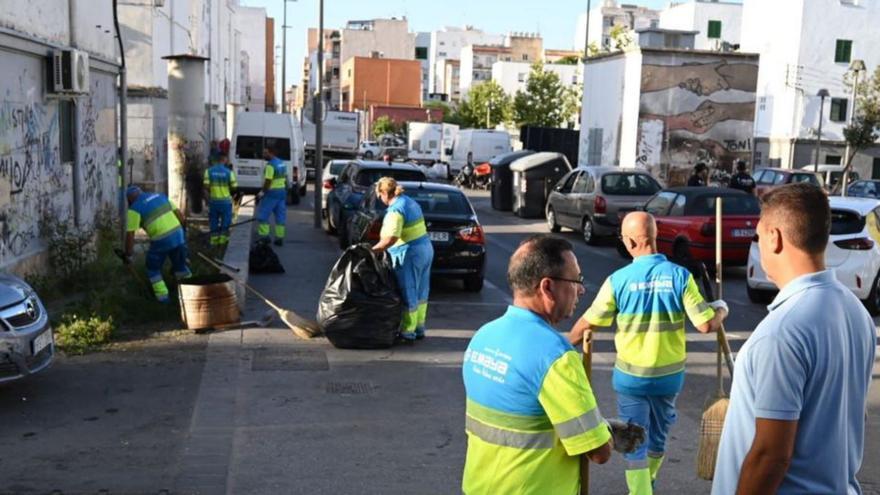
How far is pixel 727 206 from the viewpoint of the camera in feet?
50.7

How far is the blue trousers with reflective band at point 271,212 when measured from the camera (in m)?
17.3

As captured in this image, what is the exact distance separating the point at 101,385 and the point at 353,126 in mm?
39968

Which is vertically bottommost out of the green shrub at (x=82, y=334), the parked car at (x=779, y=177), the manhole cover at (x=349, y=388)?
the manhole cover at (x=349, y=388)

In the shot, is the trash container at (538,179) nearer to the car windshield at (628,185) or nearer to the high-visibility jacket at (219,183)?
the car windshield at (628,185)

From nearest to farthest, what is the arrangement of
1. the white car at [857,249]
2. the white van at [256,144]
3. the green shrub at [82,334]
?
the green shrub at [82,334] < the white car at [857,249] < the white van at [256,144]

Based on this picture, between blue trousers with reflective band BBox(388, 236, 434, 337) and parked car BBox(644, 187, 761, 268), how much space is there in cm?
646

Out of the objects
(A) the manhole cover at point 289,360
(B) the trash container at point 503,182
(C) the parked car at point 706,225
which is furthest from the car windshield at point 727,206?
(B) the trash container at point 503,182

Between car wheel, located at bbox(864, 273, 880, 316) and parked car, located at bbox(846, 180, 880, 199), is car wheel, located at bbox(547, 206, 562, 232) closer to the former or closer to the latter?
car wheel, located at bbox(864, 273, 880, 316)

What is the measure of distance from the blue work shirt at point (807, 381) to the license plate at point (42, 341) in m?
6.18

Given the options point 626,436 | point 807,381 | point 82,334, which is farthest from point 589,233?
point 807,381

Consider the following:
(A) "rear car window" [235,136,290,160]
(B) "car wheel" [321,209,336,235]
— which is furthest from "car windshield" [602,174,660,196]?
(A) "rear car window" [235,136,290,160]

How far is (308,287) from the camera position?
1334 cm

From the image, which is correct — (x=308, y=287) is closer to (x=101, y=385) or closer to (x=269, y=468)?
(x=101, y=385)

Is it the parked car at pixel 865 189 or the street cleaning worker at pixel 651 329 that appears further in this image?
the parked car at pixel 865 189
